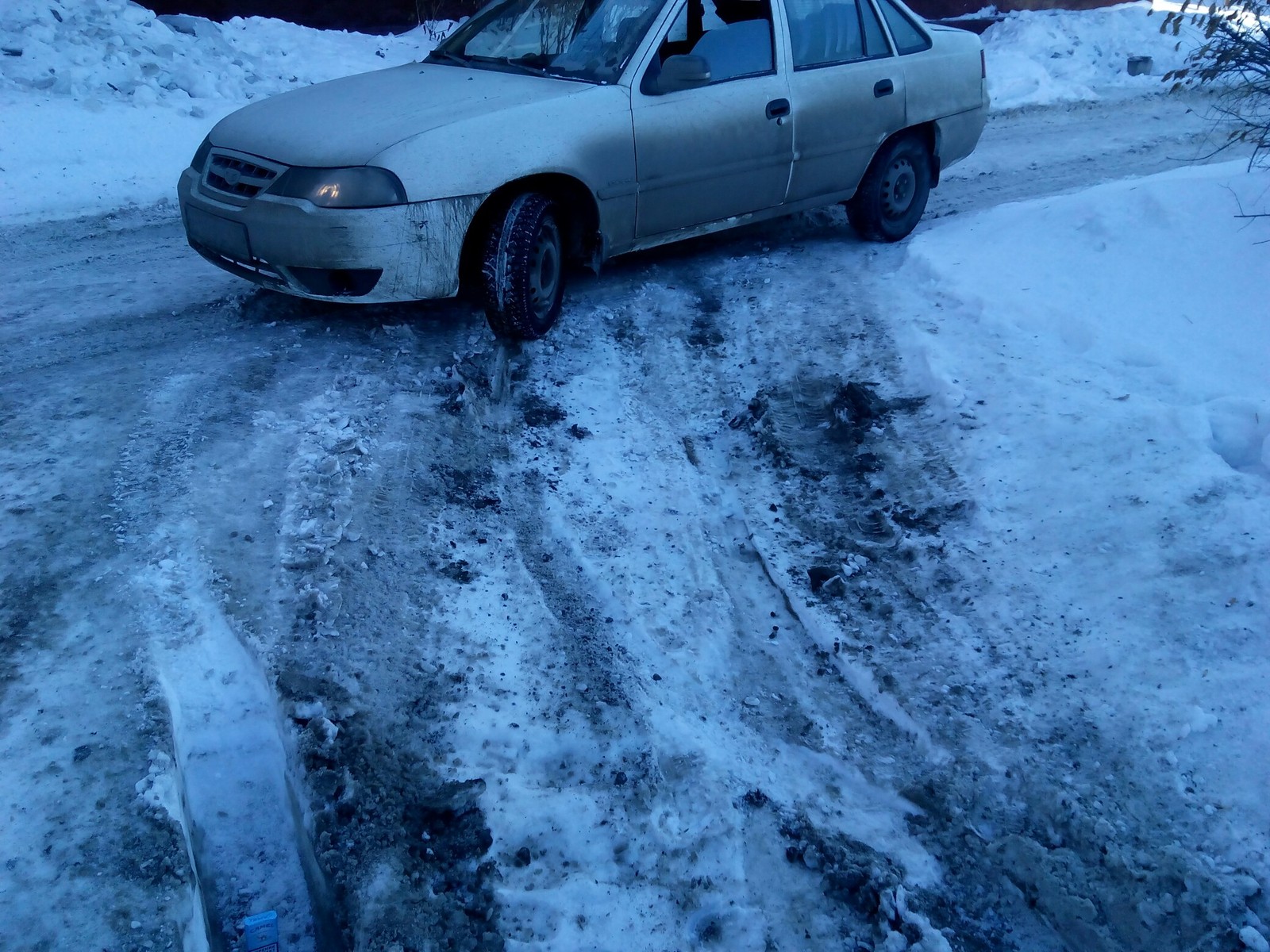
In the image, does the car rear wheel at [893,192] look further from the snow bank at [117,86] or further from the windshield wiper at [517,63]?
the snow bank at [117,86]

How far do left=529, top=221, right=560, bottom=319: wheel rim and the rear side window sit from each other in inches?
117

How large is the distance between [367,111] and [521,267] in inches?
41.4

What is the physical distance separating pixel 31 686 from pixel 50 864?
0.67 m

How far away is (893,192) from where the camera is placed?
6547 millimetres

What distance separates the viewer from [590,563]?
3.59 meters

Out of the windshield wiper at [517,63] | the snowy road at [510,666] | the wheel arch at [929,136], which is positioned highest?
the windshield wiper at [517,63]

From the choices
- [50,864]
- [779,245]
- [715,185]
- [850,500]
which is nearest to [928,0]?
[779,245]

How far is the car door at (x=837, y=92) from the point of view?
5.83 metres

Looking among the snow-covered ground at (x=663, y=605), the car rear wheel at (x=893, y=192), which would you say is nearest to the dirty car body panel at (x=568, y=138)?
the car rear wheel at (x=893, y=192)

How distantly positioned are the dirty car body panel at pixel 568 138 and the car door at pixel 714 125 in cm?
1

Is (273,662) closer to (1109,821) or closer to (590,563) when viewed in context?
(590,563)

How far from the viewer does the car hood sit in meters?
4.41

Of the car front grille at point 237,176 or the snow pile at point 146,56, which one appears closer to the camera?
the car front grille at point 237,176

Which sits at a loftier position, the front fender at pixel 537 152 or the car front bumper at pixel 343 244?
the front fender at pixel 537 152
